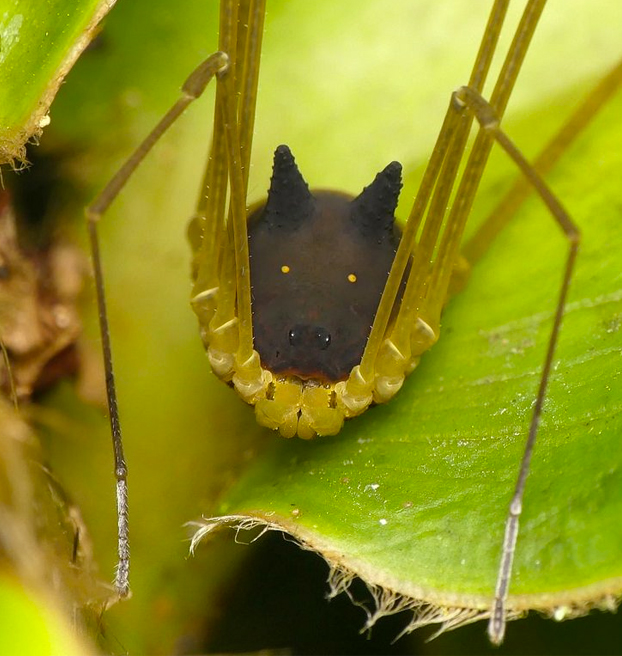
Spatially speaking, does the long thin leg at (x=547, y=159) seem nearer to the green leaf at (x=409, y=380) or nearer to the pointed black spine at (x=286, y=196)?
the green leaf at (x=409, y=380)

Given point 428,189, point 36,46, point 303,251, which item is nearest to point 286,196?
point 303,251

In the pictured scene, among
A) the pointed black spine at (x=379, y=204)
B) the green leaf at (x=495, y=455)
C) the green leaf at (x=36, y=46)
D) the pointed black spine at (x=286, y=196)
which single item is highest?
the green leaf at (x=36, y=46)

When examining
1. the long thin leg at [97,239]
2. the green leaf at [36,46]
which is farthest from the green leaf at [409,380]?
the green leaf at [36,46]

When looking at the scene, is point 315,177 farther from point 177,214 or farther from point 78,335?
point 78,335

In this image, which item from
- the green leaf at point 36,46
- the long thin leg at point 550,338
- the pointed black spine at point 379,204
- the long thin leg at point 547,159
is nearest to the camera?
the long thin leg at point 550,338

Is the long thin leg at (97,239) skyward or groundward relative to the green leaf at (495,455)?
skyward

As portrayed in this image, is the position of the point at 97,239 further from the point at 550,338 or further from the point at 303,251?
the point at 550,338

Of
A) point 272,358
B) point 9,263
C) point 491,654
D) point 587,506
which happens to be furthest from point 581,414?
point 9,263
